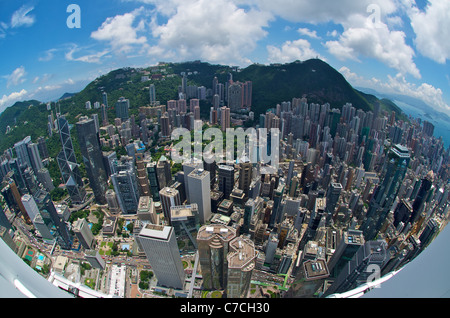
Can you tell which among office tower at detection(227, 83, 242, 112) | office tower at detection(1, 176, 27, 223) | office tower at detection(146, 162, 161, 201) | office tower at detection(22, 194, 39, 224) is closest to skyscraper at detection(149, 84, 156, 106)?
office tower at detection(227, 83, 242, 112)

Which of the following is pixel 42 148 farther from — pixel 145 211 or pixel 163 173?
pixel 145 211

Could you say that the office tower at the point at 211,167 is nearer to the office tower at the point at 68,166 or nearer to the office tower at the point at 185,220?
the office tower at the point at 185,220

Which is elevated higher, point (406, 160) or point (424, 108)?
point (424, 108)

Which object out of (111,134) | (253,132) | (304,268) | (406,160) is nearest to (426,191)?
(406,160)

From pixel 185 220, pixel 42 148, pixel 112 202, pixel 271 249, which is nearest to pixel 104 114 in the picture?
pixel 42 148

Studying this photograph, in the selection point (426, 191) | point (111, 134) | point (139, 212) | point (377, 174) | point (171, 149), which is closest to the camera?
point (139, 212)

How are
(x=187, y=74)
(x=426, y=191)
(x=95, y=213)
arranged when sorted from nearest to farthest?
(x=426, y=191), (x=95, y=213), (x=187, y=74)

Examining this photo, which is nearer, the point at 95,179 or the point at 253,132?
the point at 95,179
